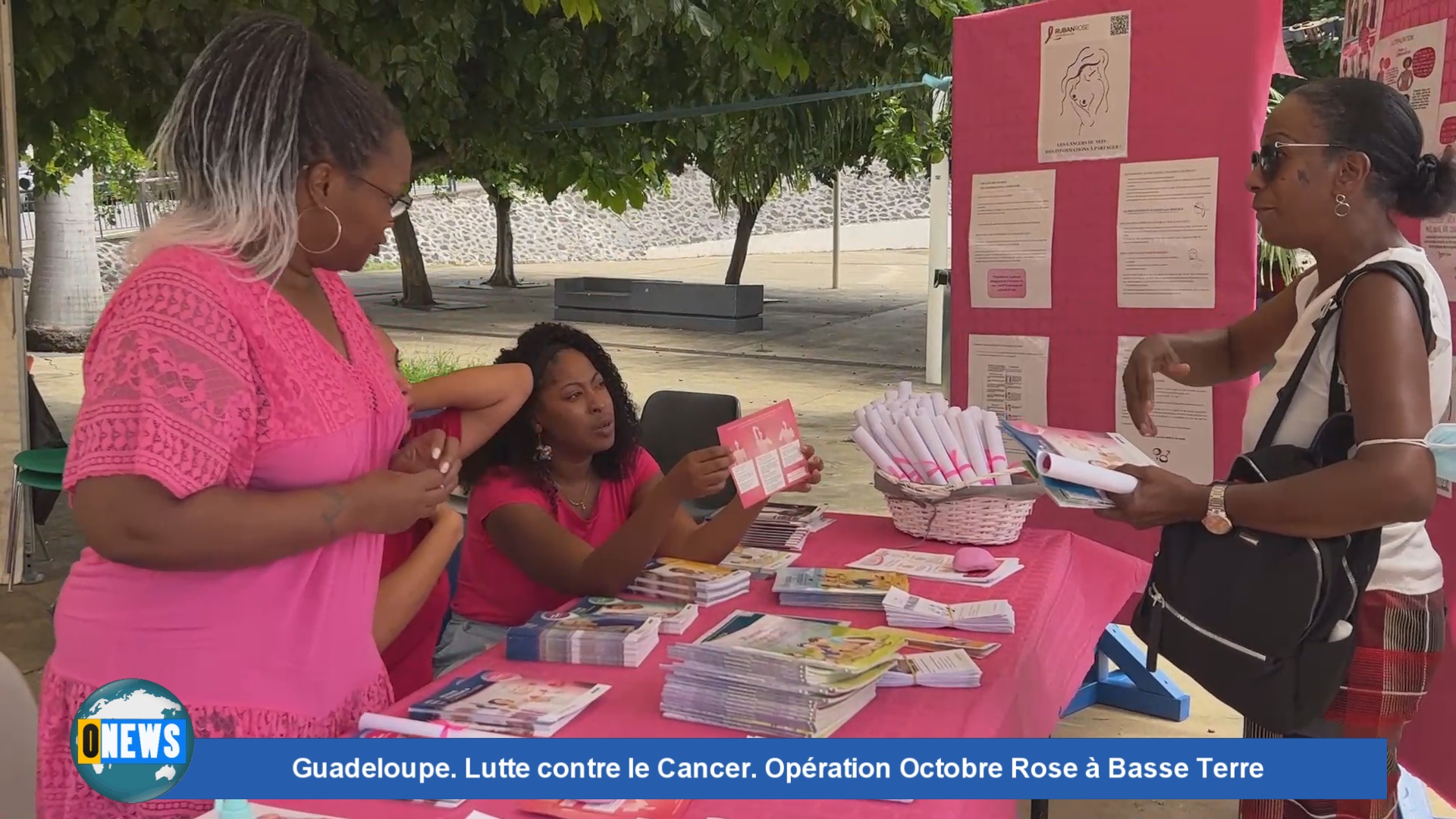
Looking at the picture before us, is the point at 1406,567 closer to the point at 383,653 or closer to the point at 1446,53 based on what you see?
the point at 1446,53

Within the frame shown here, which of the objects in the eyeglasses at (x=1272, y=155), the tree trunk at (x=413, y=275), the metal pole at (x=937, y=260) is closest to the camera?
the eyeglasses at (x=1272, y=155)

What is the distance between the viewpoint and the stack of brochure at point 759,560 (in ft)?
9.04

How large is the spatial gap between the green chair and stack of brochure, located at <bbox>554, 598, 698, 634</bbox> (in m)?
3.61

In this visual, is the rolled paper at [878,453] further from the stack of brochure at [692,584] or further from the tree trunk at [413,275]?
the tree trunk at [413,275]

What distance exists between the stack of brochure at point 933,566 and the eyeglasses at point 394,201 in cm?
141

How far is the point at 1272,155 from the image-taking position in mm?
2039

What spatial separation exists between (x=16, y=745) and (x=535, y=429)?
127 cm

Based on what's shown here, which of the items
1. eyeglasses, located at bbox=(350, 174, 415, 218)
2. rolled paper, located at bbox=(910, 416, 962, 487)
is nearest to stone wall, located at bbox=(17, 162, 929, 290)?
rolled paper, located at bbox=(910, 416, 962, 487)

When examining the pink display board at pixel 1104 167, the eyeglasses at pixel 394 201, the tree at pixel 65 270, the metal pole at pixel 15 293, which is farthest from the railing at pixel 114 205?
the eyeglasses at pixel 394 201

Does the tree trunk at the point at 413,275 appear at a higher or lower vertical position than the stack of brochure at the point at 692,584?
higher

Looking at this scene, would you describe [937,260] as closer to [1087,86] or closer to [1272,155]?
[1087,86]

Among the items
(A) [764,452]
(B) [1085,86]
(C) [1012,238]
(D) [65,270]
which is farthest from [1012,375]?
(D) [65,270]

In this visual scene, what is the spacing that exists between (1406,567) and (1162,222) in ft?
6.57

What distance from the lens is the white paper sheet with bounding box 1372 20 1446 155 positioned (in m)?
2.64
